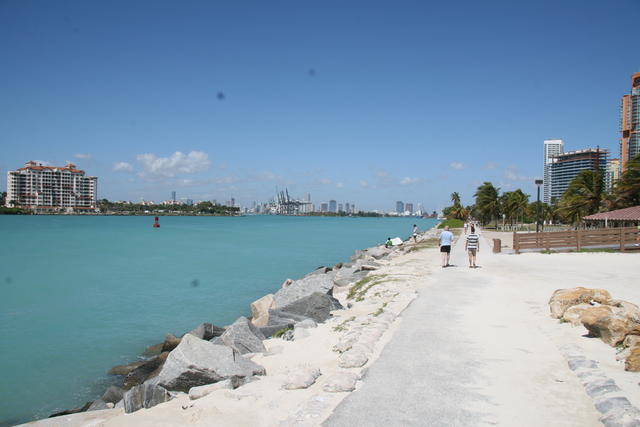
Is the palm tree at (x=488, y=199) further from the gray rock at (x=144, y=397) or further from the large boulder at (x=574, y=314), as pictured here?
the gray rock at (x=144, y=397)

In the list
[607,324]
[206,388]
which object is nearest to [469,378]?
[607,324]

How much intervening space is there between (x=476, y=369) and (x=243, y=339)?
4424 millimetres

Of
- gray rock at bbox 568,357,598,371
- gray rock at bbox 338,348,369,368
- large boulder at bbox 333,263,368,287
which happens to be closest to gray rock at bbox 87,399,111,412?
gray rock at bbox 338,348,369,368

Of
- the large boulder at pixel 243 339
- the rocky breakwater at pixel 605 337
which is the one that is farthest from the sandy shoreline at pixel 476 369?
the large boulder at pixel 243 339

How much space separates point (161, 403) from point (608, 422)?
5.25 meters

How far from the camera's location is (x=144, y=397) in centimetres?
578

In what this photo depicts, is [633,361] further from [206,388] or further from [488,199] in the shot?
[488,199]

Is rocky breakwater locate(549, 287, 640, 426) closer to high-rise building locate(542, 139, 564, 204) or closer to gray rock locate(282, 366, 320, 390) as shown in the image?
gray rock locate(282, 366, 320, 390)

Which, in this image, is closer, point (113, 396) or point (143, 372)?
point (113, 396)

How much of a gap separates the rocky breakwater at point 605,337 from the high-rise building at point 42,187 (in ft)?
721

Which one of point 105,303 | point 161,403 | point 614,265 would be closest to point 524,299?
point 161,403

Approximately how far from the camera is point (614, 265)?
17312 millimetres

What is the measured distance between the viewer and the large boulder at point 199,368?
630 centimetres

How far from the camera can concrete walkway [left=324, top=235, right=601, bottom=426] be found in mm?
4285
